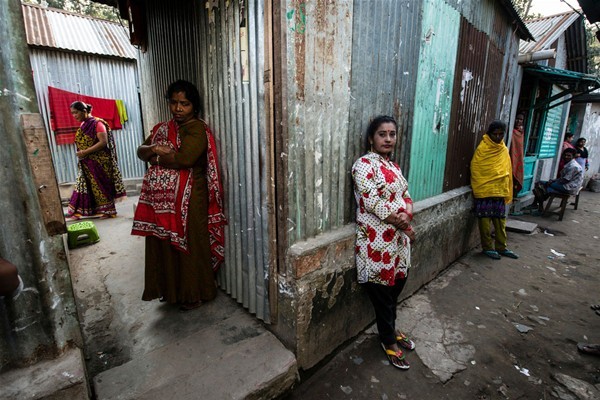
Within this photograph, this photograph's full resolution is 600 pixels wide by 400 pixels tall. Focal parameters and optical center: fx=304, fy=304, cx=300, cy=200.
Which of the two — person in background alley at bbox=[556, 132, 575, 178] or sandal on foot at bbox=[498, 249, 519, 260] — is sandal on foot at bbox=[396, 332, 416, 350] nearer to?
sandal on foot at bbox=[498, 249, 519, 260]

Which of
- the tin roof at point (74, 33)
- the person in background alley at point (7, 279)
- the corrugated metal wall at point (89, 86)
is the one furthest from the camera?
the tin roof at point (74, 33)

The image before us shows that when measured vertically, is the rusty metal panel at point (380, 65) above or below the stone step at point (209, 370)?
above

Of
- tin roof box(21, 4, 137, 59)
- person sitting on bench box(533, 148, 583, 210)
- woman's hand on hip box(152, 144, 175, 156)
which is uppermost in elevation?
tin roof box(21, 4, 137, 59)

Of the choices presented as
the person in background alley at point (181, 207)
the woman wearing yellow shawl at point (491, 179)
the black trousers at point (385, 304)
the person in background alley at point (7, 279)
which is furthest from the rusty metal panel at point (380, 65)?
the woman wearing yellow shawl at point (491, 179)

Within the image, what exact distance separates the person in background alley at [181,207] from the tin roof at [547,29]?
8.56 m

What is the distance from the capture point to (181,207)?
244 centimetres

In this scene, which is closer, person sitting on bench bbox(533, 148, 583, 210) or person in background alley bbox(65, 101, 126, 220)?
person in background alley bbox(65, 101, 126, 220)

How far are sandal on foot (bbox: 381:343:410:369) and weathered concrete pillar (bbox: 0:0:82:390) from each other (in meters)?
2.27

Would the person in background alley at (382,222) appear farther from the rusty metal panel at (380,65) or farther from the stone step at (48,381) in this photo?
the stone step at (48,381)

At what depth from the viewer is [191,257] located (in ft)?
8.38

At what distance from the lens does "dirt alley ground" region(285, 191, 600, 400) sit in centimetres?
236

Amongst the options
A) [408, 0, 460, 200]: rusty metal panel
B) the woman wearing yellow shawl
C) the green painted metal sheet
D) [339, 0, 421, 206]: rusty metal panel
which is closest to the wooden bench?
the green painted metal sheet

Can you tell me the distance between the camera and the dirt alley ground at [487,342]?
2.36m

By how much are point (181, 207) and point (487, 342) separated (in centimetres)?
306
